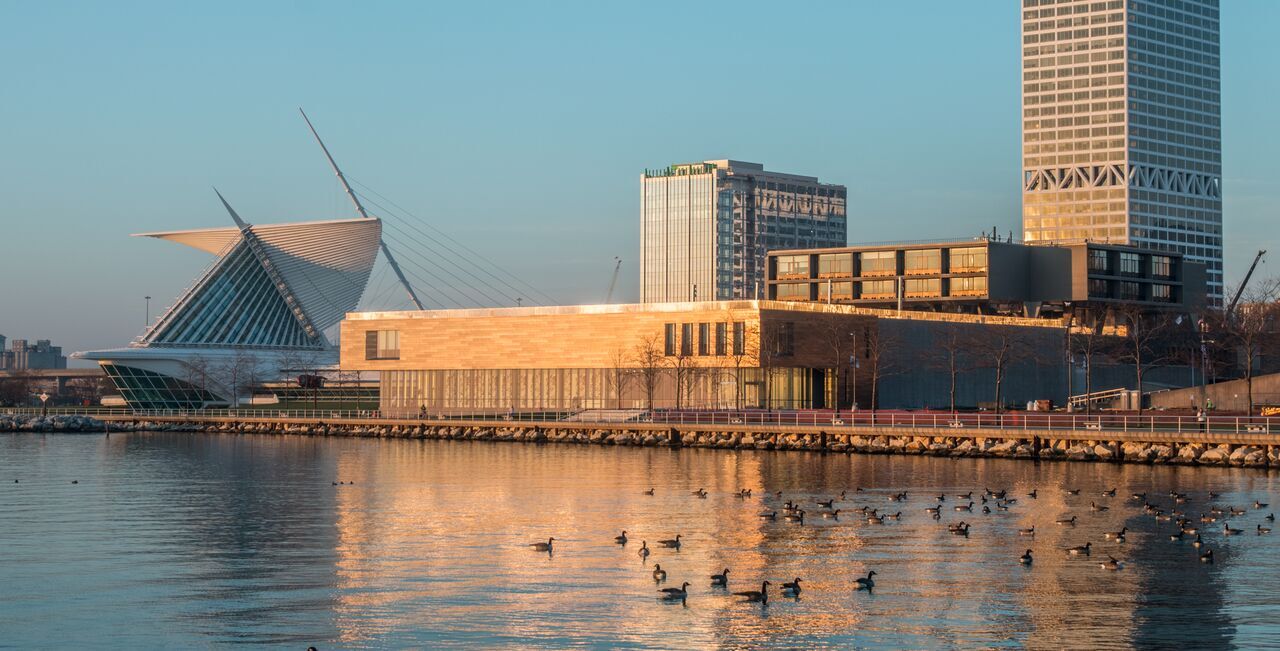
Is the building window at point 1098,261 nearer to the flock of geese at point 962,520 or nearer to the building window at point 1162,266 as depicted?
the building window at point 1162,266

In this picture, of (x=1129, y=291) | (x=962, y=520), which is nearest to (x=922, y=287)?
(x=1129, y=291)

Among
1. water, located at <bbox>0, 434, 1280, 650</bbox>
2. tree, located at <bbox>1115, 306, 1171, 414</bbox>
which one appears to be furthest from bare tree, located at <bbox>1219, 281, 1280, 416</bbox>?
water, located at <bbox>0, 434, 1280, 650</bbox>

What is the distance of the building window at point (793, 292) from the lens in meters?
160

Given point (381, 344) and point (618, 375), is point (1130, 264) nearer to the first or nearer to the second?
point (618, 375)

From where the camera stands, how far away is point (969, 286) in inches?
5891

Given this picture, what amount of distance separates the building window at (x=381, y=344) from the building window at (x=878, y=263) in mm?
50884

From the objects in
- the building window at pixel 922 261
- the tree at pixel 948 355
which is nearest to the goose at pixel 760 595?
the tree at pixel 948 355

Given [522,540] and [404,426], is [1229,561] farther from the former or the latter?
[404,426]

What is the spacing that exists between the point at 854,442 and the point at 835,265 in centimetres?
7780

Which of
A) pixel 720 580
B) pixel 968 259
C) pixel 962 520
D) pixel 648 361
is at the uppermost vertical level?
pixel 968 259

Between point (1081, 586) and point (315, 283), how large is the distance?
6114 inches

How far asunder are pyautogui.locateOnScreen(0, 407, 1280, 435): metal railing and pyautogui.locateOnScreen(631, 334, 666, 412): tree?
4532 millimetres

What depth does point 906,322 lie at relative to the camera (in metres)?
115

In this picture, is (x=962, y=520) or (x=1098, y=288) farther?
(x=1098, y=288)
